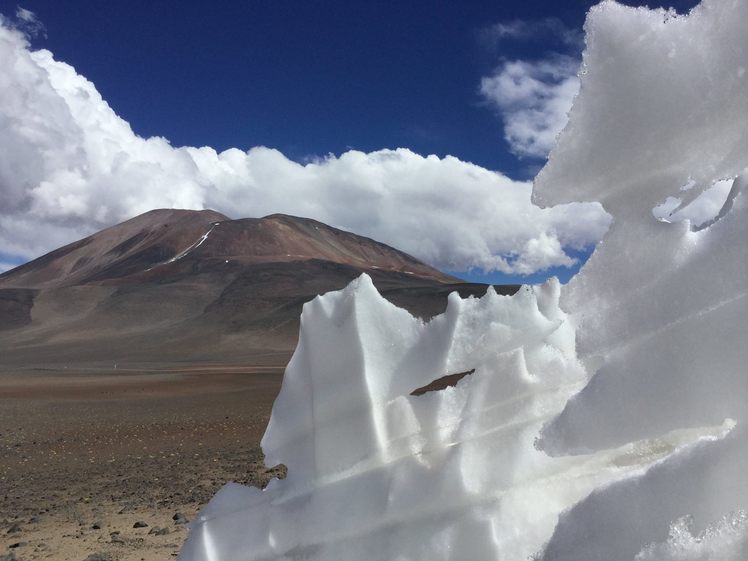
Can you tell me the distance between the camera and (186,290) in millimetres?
105125

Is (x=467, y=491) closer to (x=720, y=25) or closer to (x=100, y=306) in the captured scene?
(x=720, y=25)

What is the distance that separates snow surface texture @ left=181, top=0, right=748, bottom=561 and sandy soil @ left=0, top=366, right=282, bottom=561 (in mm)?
4685

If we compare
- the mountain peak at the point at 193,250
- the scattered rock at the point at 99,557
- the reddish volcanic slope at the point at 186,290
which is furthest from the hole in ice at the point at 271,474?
the mountain peak at the point at 193,250

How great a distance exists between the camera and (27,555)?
21.6 feet

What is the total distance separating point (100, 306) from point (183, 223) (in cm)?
5845

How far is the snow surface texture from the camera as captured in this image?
1.59m

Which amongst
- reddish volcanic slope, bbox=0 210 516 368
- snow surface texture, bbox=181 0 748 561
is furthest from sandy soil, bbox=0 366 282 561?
reddish volcanic slope, bbox=0 210 516 368

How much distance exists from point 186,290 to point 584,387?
107 metres

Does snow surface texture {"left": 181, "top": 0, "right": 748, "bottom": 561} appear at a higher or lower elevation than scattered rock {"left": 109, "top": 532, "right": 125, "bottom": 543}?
higher

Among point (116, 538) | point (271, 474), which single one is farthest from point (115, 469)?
point (116, 538)

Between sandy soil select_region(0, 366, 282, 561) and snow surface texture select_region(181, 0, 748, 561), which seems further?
sandy soil select_region(0, 366, 282, 561)

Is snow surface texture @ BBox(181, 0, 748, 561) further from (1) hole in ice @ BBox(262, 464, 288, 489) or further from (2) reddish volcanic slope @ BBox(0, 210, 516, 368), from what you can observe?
(2) reddish volcanic slope @ BBox(0, 210, 516, 368)

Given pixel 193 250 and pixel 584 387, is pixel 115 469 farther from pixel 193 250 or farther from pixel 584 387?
pixel 193 250

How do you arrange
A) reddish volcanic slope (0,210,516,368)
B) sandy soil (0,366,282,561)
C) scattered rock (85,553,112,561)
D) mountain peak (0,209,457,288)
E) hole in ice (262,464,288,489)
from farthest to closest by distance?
mountain peak (0,209,457,288) < reddish volcanic slope (0,210,516,368) < hole in ice (262,464,288,489) < sandy soil (0,366,282,561) < scattered rock (85,553,112,561)
